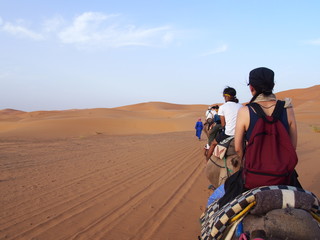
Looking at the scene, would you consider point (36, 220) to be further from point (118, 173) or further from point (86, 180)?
point (118, 173)

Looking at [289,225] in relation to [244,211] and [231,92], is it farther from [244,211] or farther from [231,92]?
[231,92]

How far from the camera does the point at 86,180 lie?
8031 mm

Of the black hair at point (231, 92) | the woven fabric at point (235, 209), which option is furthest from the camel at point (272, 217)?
the black hair at point (231, 92)

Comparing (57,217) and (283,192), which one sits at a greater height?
(283,192)

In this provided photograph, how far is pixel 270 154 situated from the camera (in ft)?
9.30

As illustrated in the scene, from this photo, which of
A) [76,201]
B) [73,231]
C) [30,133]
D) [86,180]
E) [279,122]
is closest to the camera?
[279,122]

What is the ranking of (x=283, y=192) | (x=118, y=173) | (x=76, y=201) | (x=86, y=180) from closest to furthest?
(x=283, y=192) < (x=76, y=201) < (x=86, y=180) < (x=118, y=173)

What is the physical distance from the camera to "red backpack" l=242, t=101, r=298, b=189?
9.20ft

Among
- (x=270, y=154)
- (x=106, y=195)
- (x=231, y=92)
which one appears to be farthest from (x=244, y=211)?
(x=106, y=195)

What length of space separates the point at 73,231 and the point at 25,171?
4.85 m

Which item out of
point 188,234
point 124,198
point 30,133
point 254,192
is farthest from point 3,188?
point 30,133

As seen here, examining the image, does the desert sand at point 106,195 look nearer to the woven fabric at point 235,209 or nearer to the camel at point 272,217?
the woven fabric at point 235,209

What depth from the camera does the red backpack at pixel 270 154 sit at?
9.20 feet

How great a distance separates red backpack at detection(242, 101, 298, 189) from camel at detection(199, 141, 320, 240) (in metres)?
0.16
